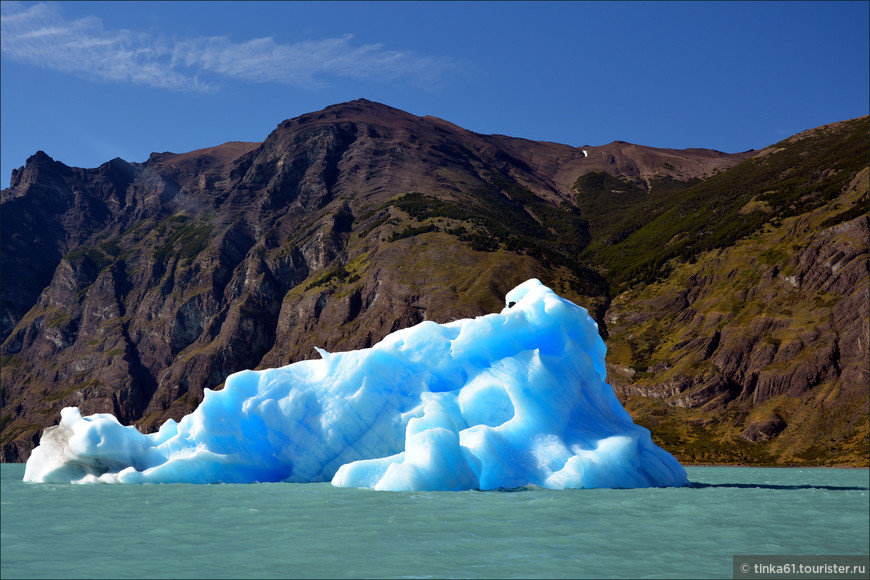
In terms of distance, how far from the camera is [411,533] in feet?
58.1

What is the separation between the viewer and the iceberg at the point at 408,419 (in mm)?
29703

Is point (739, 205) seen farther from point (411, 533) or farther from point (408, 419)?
point (411, 533)

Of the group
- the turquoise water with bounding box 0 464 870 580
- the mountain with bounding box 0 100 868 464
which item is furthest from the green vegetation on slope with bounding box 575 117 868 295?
the turquoise water with bounding box 0 464 870 580

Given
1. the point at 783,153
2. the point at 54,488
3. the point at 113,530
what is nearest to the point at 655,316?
the point at 783,153

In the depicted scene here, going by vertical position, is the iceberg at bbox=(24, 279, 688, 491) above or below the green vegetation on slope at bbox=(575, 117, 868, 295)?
below

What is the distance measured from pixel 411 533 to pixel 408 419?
14592 millimetres

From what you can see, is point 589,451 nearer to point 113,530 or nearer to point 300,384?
point 300,384

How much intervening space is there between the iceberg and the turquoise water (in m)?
2.70

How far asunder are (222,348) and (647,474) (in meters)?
135

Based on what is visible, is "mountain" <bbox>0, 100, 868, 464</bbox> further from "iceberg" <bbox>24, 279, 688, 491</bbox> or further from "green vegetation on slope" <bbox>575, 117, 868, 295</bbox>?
"iceberg" <bbox>24, 279, 688, 491</bbox>

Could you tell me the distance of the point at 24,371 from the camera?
7062 inches

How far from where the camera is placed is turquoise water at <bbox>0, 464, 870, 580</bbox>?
1404cm

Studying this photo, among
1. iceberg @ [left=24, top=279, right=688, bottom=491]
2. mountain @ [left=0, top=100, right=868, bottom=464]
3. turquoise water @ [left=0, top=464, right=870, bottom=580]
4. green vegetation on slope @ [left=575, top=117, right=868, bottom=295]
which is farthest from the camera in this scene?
green vegetation on slope @ [left=575, top=117, right=868, bottom=295]

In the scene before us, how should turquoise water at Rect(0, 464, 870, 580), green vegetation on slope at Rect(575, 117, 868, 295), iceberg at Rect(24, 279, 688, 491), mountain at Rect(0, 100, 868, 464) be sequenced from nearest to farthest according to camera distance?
1. turquoise water at Rect(0, 464, 870, 580)
2. iceberg at Rect(24, 279, 688, 491)
3. mountain at Rect(0, 100, 868, 464)
4. green vegetation on slope at Rect(575, 117, 868, 295)
